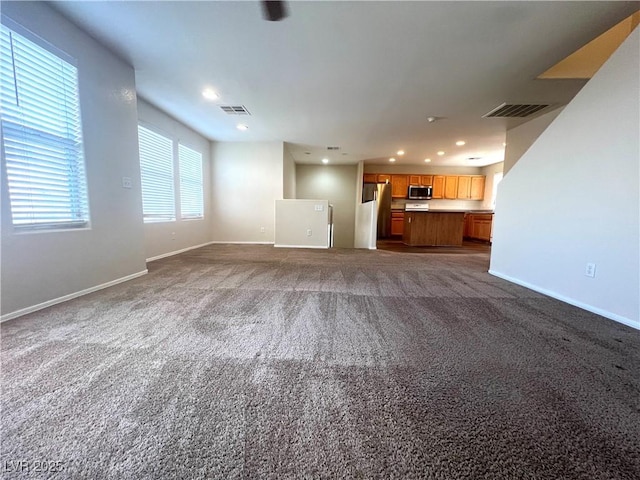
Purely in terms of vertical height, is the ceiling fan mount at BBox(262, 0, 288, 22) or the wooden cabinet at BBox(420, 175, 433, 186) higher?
the ceiling fan mount at BBox(262, 0, 288, 22)

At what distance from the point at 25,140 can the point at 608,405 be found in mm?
4161

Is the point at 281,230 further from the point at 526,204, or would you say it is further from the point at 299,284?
the point at 526,204

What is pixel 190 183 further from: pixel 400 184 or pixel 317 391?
pixel 400 184

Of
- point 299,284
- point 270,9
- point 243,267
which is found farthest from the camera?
point 243,267

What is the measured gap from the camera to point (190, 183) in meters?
5.43

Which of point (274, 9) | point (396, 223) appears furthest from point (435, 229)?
point (274, 9)

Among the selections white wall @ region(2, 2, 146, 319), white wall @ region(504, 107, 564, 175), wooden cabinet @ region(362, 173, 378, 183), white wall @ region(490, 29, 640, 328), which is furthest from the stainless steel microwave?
white wall @ region(2, 2, 146, 319)

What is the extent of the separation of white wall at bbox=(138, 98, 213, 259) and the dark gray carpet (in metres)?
2.22

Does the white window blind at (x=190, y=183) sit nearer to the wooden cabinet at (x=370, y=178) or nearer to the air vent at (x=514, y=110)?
the wooden cabinet at (x=370, y=178)

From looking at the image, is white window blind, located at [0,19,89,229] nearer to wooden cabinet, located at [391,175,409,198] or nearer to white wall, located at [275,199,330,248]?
white wall, located at [275,199,330,248]

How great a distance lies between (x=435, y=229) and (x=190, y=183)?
19.9 feet

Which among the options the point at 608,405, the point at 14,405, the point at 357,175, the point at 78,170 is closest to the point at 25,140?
the point at 78,170

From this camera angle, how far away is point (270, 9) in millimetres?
1849

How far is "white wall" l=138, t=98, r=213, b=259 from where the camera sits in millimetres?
4191
